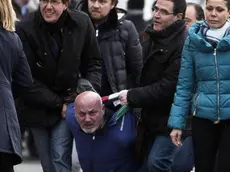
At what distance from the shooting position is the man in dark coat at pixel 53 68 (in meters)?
8.05

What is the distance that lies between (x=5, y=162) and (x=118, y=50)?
221 cm

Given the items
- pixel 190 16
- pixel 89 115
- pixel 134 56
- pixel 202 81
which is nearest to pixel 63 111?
pixel 89 115

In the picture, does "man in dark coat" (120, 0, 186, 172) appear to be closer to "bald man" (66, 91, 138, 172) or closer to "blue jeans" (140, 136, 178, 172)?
"blue jeans" (140, 136, 178, 172)

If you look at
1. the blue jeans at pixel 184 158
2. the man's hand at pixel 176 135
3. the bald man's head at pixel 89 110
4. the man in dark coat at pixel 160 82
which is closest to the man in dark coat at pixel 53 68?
the bald man's head at pixel 89 110

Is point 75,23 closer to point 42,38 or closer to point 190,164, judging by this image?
point 42,38

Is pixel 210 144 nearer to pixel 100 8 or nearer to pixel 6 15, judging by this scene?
pixel 6 15

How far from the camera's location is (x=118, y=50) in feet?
28.2

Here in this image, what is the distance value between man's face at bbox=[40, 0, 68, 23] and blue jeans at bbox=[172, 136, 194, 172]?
1.45m

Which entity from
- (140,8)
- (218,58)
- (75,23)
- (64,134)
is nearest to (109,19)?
(75,23)

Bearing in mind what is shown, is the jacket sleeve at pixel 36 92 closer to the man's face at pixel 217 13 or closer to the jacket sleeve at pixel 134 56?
the jacket sleeve at pixel 134 56

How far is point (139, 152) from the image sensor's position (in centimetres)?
812

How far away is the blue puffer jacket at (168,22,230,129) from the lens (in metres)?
7.14

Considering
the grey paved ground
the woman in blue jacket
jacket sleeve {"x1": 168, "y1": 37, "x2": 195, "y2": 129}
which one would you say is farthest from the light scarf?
the grey paved ground

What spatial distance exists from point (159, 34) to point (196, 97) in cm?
86
